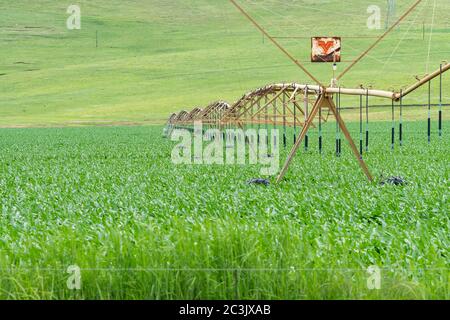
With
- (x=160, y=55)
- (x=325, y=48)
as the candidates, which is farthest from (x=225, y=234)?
(x=160, y=55)

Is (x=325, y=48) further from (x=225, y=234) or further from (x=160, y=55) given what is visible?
(x=160, y=55)

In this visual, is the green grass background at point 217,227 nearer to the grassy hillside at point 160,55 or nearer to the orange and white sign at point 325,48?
the orange and white sign at point 325,48

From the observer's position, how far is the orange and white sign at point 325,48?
1958 centimetres

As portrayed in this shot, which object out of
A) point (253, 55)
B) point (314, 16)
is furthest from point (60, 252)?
point (314, 16)

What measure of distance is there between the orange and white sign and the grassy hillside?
48.5m

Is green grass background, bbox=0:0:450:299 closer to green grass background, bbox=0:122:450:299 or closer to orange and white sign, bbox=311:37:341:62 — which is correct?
green grass background, bbox=0:122:450:299

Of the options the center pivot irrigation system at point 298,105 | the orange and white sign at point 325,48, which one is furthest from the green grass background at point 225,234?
the orange and white sign at point 325,48

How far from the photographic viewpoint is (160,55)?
124312 mm

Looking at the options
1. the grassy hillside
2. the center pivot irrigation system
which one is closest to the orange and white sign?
the center pivot irrigation system

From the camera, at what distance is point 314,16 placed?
142 metres

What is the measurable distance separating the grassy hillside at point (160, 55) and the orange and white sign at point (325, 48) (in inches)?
1909
